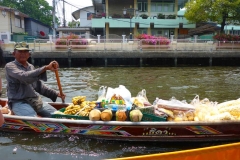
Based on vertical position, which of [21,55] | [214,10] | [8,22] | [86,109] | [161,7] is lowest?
[86,109]

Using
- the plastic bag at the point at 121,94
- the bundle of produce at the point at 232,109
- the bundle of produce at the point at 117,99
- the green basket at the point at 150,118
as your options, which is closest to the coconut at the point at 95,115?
the bundle of produce at the point at 117,99

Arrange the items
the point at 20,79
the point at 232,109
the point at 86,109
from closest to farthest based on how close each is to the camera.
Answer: the point at 20,79
the point at 232,109
the point at 86,109

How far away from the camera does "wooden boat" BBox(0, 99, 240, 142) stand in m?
5.21

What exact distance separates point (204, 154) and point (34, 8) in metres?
54.7

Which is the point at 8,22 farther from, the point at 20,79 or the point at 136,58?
the point at 20,79

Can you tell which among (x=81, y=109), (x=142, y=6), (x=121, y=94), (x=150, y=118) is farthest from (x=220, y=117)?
(x=142, y=6)

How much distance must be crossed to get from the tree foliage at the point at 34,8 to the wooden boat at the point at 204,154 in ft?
167

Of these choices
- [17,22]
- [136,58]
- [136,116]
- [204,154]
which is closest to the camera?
[204,154]

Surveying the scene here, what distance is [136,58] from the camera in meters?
22.3

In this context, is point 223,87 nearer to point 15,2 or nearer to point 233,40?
point 233,40

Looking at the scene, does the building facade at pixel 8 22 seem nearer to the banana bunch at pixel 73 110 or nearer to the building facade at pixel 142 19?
the building facade at pixel 142 19

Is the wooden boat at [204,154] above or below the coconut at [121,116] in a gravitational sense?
above

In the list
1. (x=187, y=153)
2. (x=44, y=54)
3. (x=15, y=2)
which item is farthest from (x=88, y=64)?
(x=15, y=2)

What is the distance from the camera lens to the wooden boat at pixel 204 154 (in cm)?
295
